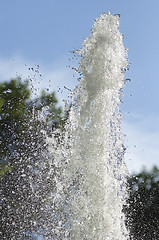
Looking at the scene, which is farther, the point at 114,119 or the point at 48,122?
the point at 48,122

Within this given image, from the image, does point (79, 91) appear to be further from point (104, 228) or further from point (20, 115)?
point (20, 115)

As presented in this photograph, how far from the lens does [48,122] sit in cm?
1606

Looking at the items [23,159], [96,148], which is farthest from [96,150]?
[23,159]

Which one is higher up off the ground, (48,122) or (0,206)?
(48,122)

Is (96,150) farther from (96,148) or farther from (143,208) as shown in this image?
(143,208)

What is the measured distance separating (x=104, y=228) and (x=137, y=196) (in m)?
13.0

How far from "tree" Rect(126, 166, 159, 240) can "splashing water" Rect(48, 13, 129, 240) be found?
10526 mm

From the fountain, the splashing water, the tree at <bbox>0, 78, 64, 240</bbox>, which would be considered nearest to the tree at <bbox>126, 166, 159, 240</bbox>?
the tree at <bbox>0, 78, 64, 240</bbox>

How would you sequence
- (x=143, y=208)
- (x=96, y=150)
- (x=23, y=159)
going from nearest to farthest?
(x=96, y=150) → (x=23, y=159) → (x=143, y=208)

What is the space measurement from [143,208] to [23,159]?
25.1 ft

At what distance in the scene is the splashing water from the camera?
619cm

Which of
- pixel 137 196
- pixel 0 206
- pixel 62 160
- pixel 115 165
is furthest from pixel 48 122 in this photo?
pixel 115 165

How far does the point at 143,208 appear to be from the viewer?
18.1 m

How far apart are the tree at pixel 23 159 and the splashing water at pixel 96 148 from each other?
5.91 m
